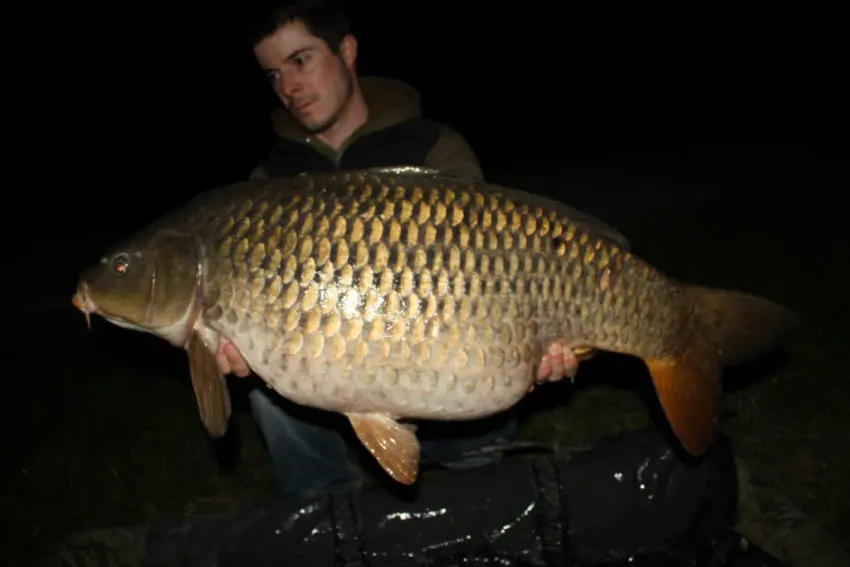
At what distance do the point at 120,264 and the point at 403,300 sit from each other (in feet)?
1.94

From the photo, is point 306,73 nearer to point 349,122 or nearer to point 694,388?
point 349,122

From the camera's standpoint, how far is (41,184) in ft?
26.6

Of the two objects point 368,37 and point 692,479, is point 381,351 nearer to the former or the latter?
point 692,479

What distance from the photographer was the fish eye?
1.73 metres

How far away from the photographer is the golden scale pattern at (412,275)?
1.58 metres

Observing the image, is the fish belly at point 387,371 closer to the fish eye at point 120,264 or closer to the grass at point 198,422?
the fish eye at point 120,264

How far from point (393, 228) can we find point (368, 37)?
1317 cm

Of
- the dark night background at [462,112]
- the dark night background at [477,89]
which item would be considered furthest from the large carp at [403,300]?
the dark night background at [477,89]

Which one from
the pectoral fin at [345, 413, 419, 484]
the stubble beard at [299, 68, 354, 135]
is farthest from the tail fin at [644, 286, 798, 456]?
the stubble beard at [299, 68, 354, 135]

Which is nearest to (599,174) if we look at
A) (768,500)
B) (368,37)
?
(768,500)

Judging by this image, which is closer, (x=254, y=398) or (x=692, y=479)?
(x=692, y=479)

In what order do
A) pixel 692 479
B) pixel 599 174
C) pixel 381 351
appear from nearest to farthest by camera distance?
pixel 381 351 < pixel 692 479 < pixel 599 174

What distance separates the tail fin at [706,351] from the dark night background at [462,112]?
123 cm

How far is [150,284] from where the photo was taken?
5.58ft
